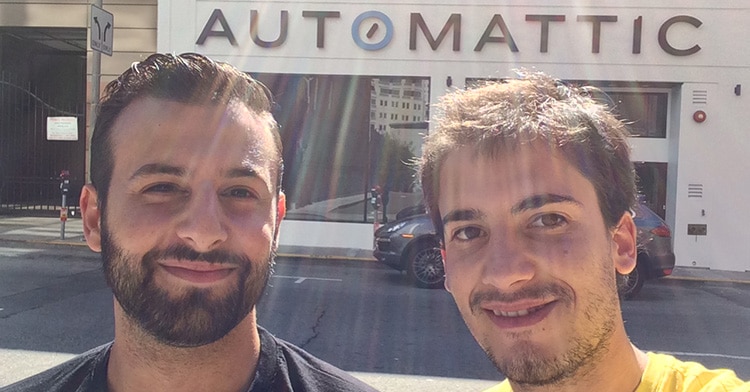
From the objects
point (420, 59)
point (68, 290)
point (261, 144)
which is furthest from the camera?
point (420, 59)

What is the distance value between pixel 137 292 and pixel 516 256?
3.11ft

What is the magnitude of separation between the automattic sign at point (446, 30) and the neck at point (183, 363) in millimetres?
12335

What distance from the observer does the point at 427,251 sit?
9242 mm

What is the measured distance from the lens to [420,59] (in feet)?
44.1

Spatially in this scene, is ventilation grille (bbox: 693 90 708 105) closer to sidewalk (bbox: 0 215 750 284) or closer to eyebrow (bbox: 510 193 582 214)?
sidewalk (bbox: 0 215 750 284)

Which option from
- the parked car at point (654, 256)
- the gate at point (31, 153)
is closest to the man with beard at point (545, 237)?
the parked car at point (654, 256)

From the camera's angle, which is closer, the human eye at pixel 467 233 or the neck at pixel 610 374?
the neck at pixel 610 374

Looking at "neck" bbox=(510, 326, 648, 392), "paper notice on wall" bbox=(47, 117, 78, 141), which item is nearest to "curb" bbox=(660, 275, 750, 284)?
"neck" bbox=(510, 326, 648, 392)

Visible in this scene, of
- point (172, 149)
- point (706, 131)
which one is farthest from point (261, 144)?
point (706, 131)

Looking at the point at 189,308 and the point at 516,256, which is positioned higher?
the point at 516,256

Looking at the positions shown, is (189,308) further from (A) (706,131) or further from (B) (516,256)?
(A) (706,131)

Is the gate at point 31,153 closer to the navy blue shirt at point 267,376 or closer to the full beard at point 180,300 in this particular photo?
the navy blue shirt at point 267,376

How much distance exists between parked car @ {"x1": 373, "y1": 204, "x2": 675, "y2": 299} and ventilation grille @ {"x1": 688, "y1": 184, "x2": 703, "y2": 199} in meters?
4.06

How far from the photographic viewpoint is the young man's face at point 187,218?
1539 mm
